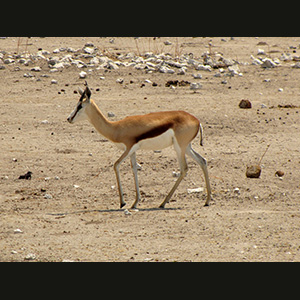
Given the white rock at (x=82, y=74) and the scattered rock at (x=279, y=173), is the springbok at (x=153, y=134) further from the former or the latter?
the white rock at (x=82, y=74)

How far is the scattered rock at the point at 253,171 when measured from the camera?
10758 mm

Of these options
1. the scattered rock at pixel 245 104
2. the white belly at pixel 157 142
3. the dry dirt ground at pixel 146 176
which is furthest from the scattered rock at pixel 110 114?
the white belly at pixel 157 142

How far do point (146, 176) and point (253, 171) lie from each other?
1893mm

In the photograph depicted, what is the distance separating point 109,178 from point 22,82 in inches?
307

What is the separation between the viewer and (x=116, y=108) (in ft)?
49.9

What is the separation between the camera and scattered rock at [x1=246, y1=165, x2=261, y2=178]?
10758 millimetres

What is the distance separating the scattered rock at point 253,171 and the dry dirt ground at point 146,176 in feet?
0.60

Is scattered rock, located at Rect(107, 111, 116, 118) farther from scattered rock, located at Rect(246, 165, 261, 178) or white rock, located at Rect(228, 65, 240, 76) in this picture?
white rock, located at Rect(228, 65, 240, 76)

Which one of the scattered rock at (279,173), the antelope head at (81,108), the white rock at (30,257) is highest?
the antelope head at (81,108)

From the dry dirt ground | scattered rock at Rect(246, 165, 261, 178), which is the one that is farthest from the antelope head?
scattered rock at Rect(246, 165, 261, 178)

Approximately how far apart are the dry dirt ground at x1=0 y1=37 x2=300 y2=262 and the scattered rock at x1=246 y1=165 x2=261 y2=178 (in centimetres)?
18

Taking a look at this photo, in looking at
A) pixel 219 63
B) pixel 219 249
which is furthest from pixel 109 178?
pixel 219 63

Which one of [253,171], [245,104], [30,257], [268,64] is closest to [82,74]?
[245,104]

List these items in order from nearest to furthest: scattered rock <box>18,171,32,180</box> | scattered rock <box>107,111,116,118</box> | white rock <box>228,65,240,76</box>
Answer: scattered rock <box>18,171,32,180</box> → scattered rock <box>107,111,116,118</box> → white rock <box>228,65,240,76</box>
